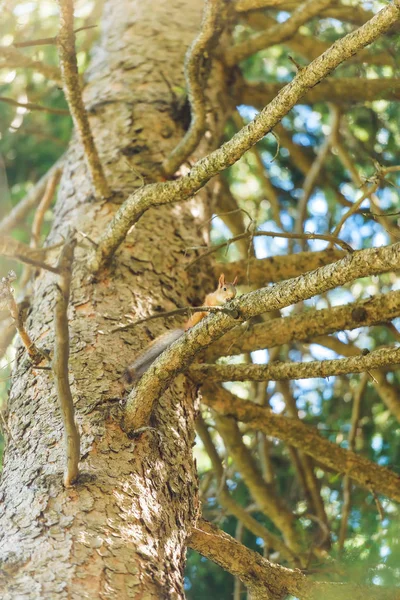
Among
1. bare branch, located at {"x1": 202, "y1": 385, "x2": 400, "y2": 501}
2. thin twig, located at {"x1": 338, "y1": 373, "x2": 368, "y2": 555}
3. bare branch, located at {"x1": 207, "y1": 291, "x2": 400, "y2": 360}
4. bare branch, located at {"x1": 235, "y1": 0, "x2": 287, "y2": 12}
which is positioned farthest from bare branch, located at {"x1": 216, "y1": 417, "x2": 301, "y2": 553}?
bare branch, located at {"x1": 235, "y1": 0, "x2": 287, "y2": 12}

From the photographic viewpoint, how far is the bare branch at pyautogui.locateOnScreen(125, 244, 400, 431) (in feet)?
5.19

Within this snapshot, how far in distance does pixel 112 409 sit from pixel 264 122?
2.65 ft

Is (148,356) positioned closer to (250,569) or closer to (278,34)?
(250,569)

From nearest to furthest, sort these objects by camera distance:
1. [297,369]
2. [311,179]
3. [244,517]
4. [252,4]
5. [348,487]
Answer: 1. [297,369]
2. [252,4]
3. [244,517]
4. [348,487]
5. [311,179]

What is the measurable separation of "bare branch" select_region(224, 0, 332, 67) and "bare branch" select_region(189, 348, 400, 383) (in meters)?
1.69

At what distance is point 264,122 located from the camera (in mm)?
1751

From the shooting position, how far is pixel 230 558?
6.56 ft

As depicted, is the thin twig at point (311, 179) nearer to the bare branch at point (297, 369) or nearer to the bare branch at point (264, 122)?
the bare branch at point (297, 369)

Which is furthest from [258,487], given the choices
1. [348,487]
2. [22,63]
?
[22,63]

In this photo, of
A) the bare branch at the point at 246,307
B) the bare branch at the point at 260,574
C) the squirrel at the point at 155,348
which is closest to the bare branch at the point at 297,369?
the squirrel at the point at 155,348

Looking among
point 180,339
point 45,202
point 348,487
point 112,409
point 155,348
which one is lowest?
point 112,409

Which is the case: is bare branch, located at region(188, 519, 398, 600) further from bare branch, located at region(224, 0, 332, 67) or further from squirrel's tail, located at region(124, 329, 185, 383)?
bare branch, located at region(224, 0, 332, 67)

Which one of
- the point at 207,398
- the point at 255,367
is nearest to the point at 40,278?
the point at 207,398

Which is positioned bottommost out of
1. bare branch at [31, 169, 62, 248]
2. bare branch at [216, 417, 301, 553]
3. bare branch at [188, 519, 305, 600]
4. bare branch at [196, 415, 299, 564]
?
bare branch at [188, 519, 305, 600]
